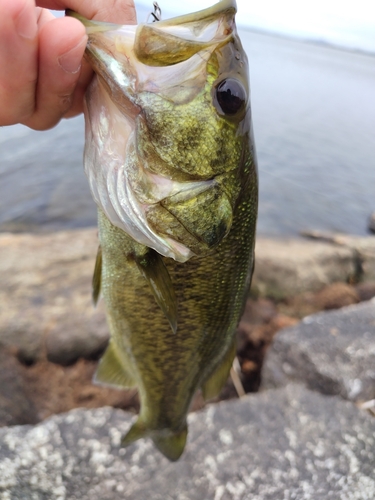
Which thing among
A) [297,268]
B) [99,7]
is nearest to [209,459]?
[99,7]

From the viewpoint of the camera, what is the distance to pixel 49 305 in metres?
4.94

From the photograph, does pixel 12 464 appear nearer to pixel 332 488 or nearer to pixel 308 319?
pixel 332 488

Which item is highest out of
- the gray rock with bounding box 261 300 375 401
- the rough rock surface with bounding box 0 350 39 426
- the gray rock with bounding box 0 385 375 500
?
the gray rock with bounding box 0 385 375 500

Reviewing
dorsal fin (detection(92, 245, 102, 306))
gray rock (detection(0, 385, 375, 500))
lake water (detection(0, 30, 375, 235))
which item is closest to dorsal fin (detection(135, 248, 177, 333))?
dorsal fin (detection(92, 245, 102, 306))

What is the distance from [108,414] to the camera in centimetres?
320

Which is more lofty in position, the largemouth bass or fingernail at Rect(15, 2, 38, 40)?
fingernail at Rect(15, 2, 38, 40)

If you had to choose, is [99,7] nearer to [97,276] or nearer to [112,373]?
[97,276]

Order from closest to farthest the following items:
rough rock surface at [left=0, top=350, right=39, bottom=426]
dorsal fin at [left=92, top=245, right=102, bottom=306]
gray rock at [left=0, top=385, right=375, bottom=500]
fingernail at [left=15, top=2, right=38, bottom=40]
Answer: fingernail at [left=15, top=2, right=38, bottom=40]
dorsal fin at [left=92, top=245, right=102, bottom=306]
gray rock at [left=0, top=385, right=375, bottom=500]
rough rock surface at [left=0, top=350, right=39, bottom=426]

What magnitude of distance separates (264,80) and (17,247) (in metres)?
25.0

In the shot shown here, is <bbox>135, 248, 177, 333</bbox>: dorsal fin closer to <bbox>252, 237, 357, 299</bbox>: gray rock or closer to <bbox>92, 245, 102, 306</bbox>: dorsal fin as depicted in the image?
<bbox>92, 245, 102, 306</bbox>: dorsal fin

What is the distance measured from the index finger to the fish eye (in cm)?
57

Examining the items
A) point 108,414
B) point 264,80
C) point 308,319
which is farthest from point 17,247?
point 264,80

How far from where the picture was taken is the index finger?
1.52 m

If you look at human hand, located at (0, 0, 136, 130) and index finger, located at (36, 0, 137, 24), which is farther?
index finger, located at (36, 0, 137, 24)
